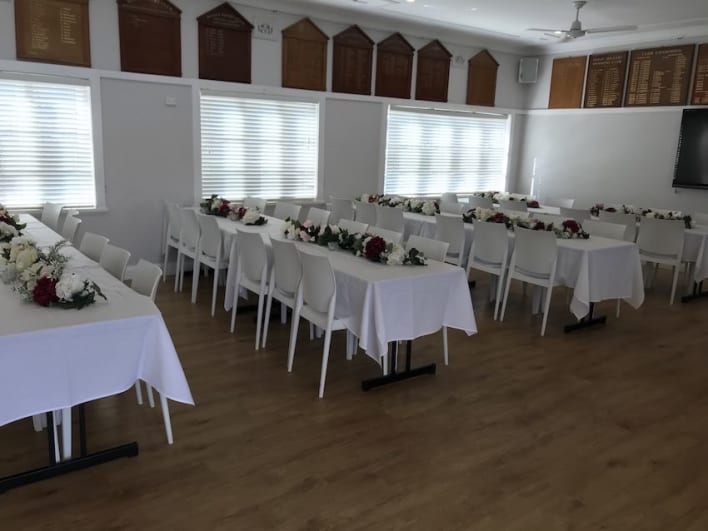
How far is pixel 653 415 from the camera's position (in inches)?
140

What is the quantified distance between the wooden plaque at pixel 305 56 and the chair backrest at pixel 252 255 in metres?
3.55

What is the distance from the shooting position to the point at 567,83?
9336 mm

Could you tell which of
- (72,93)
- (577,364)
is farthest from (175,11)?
(577,364)

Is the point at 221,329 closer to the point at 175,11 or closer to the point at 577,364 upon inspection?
the point at 577,364

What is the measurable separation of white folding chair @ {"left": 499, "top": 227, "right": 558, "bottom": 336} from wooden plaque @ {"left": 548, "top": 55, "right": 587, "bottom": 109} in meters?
5.16

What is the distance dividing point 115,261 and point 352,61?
5.31 metres

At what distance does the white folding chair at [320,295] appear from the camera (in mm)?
3529

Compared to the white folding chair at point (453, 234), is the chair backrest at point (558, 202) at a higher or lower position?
higher

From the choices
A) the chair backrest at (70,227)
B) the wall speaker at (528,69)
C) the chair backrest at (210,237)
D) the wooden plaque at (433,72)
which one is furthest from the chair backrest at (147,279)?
the wall speaker at (528,69)

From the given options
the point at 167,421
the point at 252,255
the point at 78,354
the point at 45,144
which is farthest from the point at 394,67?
the point at 78,354

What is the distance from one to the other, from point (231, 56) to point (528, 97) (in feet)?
18.1

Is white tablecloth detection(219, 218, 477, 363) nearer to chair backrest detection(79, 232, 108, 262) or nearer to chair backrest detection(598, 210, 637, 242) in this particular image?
chair backrest detection(79, 232, 108, 262)

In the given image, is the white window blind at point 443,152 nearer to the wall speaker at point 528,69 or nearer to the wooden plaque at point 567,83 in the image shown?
the wall speaker at point 528,69

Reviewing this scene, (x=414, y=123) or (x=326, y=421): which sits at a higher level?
(x=414, y=123)
